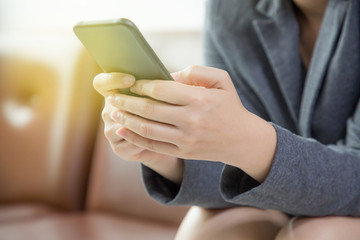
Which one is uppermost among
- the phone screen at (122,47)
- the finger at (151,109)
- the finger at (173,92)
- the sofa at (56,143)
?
the phone screen at (122,47)

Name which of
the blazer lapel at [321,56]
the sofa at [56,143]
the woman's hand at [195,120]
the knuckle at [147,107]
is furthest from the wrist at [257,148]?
the sofa at [56,143]

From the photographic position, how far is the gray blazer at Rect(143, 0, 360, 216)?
538mm

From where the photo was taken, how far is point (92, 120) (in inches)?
48.1

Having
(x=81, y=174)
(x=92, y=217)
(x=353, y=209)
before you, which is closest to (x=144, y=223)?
(x=92, y=217)

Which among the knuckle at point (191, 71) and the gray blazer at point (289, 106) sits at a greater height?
the knuckle at point (191, 71)

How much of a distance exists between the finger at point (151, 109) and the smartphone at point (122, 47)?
3 cm

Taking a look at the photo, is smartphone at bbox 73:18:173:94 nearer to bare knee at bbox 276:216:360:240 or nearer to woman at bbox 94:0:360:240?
woman at bbox 94:0:360:240

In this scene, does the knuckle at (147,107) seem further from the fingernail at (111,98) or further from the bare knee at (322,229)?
the bare knee at (322,229)

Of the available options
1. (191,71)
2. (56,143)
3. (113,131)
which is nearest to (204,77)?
(191,71)

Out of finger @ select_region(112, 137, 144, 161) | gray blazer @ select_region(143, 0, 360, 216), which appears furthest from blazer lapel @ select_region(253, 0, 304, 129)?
finger @ select_region(112, 137, 144, 161)

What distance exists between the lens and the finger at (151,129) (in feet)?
1.43

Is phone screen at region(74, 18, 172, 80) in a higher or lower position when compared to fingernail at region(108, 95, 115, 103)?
higher

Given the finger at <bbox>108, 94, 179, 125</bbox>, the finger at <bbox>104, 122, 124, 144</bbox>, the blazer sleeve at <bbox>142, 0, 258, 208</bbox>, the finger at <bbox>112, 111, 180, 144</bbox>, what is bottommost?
the blazer sleeve at <bbox>142, 0, 258, 208</bbox>

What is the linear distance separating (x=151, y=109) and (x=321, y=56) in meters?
0.37
